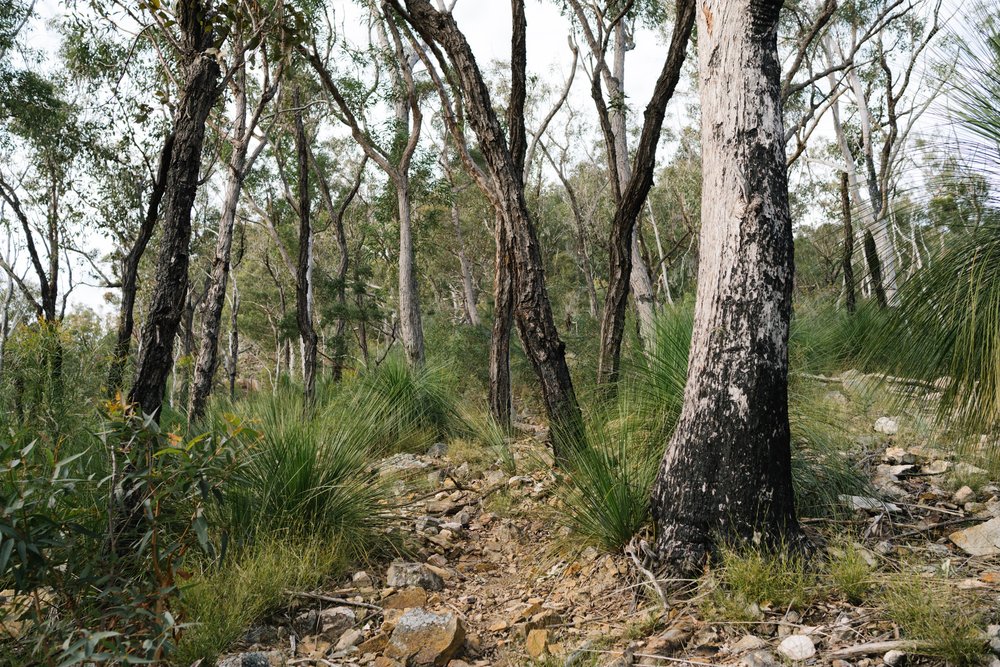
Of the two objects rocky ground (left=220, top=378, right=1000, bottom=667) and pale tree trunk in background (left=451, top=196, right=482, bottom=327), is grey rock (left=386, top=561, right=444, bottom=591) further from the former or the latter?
pale tree trunk in background (left=451, top=196, right=482, bottom=327)

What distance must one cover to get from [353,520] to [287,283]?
21397 mm

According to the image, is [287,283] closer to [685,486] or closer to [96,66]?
[96,66]

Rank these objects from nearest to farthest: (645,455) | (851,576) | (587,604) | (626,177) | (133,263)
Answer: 1. (851,576)
2. (587,604)
3. (645,455)
4. (133,263)
5. (626,177)

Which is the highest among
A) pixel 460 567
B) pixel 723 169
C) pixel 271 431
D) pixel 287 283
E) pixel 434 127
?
pixel 434 127

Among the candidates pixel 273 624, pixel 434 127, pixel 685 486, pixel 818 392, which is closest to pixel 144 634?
pixel 273 624

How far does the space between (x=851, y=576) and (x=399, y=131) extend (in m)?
12.8

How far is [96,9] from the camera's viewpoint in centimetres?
1052

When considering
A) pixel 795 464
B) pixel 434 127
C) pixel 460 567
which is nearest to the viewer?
pixel 795 464

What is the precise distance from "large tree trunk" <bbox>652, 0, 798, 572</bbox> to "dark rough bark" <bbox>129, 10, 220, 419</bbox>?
2643 mm

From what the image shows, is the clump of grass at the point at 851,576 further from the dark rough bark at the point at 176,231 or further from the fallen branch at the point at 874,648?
the dark rough bark at the point at 176,231

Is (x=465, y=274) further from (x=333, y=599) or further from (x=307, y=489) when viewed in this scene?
(x=333, y=599)

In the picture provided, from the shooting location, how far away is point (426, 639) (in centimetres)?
293

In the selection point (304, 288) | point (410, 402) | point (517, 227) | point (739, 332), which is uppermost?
point (304, 288)

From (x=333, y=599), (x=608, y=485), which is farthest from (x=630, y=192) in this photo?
(x=333, y=599)
